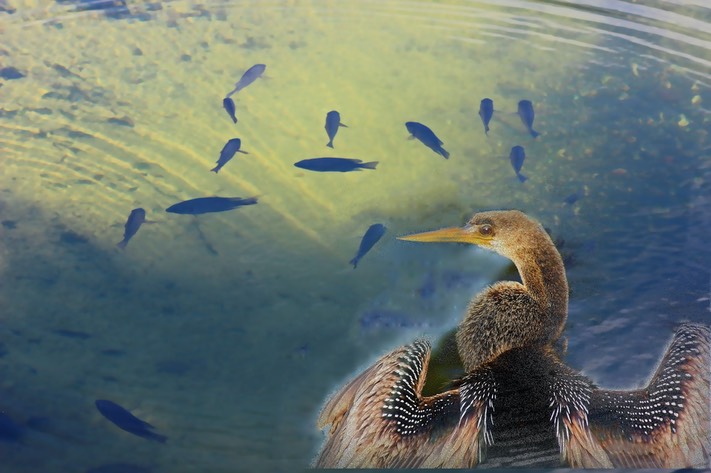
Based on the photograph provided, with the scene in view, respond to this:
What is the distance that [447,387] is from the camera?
2105mm

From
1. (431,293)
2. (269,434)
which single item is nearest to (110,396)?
(269,434)

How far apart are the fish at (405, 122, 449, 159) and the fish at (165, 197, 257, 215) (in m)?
0.51

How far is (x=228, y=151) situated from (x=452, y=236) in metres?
0.70

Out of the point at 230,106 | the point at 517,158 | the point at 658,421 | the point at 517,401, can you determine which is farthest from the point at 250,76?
the point at 658,421

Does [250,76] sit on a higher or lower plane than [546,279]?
higher

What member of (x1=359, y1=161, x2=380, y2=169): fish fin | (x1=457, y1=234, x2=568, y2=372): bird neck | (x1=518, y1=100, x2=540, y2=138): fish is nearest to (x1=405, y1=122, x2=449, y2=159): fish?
(x1=359, y1=161, x2=380, y2=169): fish fin

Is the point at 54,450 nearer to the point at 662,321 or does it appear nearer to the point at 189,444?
the point at 189,444

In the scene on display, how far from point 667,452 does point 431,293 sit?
0.79m

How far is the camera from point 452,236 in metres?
2.12

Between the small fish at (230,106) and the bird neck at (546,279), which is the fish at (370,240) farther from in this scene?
the small fish at (230,106)

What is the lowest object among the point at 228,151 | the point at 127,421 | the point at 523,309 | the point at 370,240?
the point at 127,421

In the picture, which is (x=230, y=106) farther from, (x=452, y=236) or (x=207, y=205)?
(x=452, y=236)

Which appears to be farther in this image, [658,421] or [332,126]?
[332,126]

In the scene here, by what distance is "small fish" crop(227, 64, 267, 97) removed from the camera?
2.24 metres
